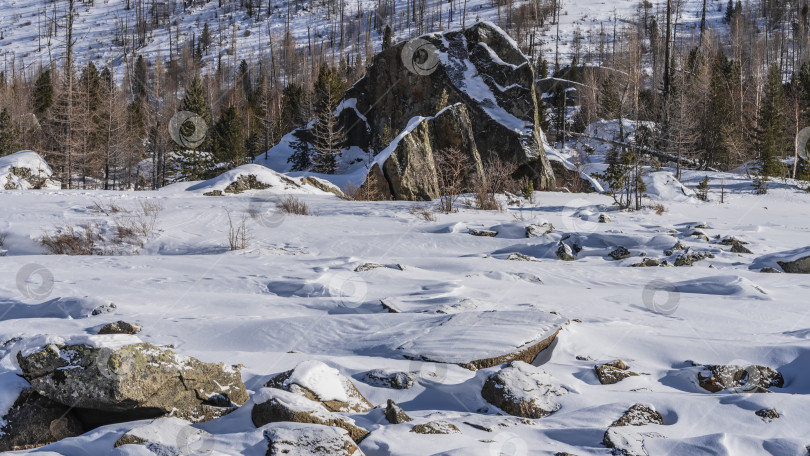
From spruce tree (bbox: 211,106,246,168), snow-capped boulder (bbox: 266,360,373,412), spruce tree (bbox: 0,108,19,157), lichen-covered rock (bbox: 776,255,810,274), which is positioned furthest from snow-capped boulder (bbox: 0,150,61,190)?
lichen-covered rock (bbox: 776,255,810,274)

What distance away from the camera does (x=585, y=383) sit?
3.43m

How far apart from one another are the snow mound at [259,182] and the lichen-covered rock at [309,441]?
11.6 meters

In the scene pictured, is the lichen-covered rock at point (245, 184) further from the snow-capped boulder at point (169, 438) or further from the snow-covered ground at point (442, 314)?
the snow-capped boulder at point (169, 438)

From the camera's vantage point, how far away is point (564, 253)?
26.3ft

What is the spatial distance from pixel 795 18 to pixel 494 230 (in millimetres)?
69231

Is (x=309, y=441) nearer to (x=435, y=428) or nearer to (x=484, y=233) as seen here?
(x=435, y=428)

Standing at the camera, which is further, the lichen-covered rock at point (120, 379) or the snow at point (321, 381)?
the snow at point (321, 381)

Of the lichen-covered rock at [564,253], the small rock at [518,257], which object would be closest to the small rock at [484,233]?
the lichen-covered rock at [564,253]

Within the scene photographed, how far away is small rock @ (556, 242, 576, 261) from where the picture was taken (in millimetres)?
7977

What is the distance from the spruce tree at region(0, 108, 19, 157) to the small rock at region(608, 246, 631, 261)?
3107 centimetres

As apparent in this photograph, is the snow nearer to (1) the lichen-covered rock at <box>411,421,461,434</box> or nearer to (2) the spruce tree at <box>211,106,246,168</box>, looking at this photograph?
(1) the lichen-covered rock at <box>411,421,461,434</box>

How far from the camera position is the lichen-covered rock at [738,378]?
3.37 meters

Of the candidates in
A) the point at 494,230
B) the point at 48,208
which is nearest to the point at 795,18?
the point at 494,230

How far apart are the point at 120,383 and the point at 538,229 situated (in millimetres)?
7467
